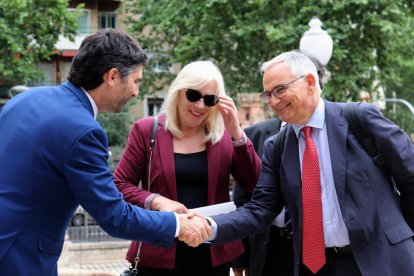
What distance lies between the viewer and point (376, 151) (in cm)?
308

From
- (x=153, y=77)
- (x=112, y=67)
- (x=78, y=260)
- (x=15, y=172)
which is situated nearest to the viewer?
(x=15, y=172)

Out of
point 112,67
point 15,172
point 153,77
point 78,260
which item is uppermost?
point 112,67

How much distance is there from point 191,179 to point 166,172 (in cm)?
15

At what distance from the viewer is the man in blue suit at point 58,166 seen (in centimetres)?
266

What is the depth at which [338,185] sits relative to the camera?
10.1ft

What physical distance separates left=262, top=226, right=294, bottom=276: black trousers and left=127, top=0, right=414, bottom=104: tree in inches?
481

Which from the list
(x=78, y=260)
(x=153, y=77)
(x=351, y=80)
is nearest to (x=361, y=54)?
(x=351, y=80)

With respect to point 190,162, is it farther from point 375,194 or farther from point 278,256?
point 375,194

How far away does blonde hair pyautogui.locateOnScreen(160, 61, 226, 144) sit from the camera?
11.4 feet

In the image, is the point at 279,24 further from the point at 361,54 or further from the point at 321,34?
the point at 321,34

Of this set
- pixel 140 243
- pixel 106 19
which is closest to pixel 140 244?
pixel 140 243

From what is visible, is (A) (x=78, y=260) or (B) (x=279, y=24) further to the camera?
(B) (x=279, y=24)

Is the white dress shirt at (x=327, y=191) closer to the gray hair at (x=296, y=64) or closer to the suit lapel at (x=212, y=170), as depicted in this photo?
the gray hair at (x=296, y=64)

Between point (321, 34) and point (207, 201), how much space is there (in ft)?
20.0
